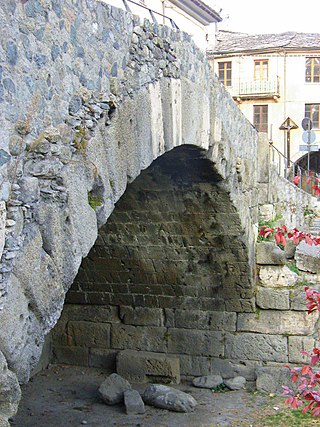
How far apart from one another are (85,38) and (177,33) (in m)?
1.59

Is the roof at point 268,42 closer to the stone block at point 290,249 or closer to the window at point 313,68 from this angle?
the window at point 313,68

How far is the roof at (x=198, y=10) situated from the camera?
12.4 meters

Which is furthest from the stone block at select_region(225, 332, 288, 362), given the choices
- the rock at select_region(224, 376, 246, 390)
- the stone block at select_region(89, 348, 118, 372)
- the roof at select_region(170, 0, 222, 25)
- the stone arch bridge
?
the roof at select_region(170, 0, 222, 25)

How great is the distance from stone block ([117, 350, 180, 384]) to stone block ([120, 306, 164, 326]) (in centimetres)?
42

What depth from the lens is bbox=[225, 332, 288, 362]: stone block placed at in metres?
7.51

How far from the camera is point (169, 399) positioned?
690 centimetres

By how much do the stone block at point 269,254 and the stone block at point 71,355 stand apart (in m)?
2.58

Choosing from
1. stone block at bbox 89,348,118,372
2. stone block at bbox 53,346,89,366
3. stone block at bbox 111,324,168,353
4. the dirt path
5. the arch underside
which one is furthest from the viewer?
stone block at bbox 53,346,89,366

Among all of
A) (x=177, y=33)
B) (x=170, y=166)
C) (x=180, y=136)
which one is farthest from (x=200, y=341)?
(x=177, y=33)

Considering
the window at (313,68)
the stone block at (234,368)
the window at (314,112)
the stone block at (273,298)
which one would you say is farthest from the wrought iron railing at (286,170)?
the window at (313,68)

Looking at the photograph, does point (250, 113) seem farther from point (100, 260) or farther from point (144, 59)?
point (144, 59)

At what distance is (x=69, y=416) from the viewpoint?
685 cm

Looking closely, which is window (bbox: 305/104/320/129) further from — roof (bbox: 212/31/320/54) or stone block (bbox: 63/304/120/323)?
stone block (bbox: 63/304/120/323)

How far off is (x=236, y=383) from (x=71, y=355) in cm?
224
